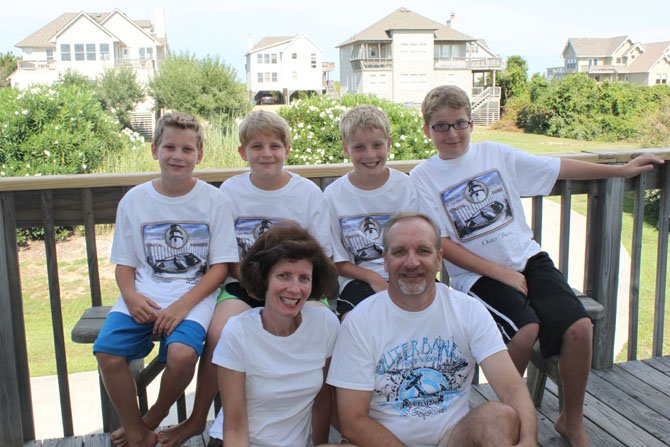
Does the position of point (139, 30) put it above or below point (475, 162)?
above

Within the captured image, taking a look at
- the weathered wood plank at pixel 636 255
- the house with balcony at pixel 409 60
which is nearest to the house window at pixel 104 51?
the house with balcony at pixel 409 60

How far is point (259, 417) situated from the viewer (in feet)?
6.91

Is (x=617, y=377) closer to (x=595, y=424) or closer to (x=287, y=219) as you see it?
(x=595, y=424)

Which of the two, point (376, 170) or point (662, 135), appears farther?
point (662, 135)

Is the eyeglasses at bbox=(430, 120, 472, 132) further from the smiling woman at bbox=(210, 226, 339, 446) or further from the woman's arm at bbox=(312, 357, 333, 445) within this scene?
the woman's arm at bbox=(312, 357, 333, 445)

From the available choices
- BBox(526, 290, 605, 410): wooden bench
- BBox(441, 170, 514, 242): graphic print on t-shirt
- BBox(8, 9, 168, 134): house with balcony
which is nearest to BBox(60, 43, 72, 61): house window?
BBox(8, 9, 168, 134): house with balcony

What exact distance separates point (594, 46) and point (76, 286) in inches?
3097

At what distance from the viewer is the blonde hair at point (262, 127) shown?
2750mm

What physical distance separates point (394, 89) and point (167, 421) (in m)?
51.0

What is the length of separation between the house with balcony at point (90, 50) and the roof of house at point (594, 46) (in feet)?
161

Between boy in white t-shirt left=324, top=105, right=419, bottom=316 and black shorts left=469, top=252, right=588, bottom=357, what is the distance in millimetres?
453

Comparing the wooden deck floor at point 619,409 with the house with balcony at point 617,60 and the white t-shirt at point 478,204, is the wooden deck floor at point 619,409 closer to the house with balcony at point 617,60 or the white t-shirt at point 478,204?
the white t-shirt at point 478,204

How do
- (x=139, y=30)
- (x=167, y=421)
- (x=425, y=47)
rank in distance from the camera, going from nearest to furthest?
(x=167, y=421)
(x=139, y=30)
(x=425, y=47)

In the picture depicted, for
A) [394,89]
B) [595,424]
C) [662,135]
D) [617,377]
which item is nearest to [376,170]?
[595,424]
